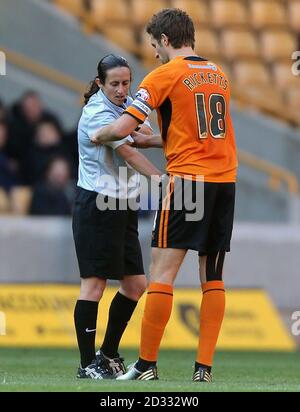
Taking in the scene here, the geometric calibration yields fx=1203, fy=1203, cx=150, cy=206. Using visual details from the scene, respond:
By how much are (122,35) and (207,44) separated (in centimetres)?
124

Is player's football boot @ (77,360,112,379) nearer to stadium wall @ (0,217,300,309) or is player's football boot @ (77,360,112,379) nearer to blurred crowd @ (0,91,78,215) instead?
stadium wall @ (0,217,300,309)

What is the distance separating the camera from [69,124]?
13.6 m

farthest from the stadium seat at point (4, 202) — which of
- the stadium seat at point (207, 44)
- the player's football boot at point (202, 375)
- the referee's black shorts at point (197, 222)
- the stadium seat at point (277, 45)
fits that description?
the player's football boot at point (202, 375)

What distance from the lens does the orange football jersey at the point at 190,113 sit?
6406 millimetres

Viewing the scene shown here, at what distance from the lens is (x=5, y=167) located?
41.8 feet

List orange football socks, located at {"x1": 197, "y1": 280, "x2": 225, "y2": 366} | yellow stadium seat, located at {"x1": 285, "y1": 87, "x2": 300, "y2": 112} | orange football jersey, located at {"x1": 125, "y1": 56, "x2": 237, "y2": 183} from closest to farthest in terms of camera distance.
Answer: orange football jersey, located at {"x1": 125, "y1": 56, "x2": 237, "y2": 183}
orange football socks, located at {"x1": 197, "y1": 280, "x2": 225, "y2": 366}
yellow stadium seat, located at {"x1": 285, "y1": 87, "x2": 300, "y2": 112}

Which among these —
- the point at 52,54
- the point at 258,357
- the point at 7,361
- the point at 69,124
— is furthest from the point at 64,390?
the point at 52,54

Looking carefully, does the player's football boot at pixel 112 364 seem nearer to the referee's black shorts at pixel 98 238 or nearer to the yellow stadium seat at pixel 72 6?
the referee's black shorts at pixel 98 238

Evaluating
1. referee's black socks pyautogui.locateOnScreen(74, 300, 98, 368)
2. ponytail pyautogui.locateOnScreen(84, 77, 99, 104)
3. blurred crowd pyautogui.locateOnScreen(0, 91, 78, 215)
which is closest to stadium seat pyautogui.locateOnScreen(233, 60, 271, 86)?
blurred crowd pyautogui.locateOnScreen(0, 91, 78, 215)

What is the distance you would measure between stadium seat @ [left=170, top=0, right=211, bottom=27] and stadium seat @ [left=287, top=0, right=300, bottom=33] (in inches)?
51.6

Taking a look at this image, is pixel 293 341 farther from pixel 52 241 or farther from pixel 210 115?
pixel 210 115

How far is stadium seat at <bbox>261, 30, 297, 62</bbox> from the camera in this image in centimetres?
1745

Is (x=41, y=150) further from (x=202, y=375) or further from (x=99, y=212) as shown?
(x=202, y=375)
